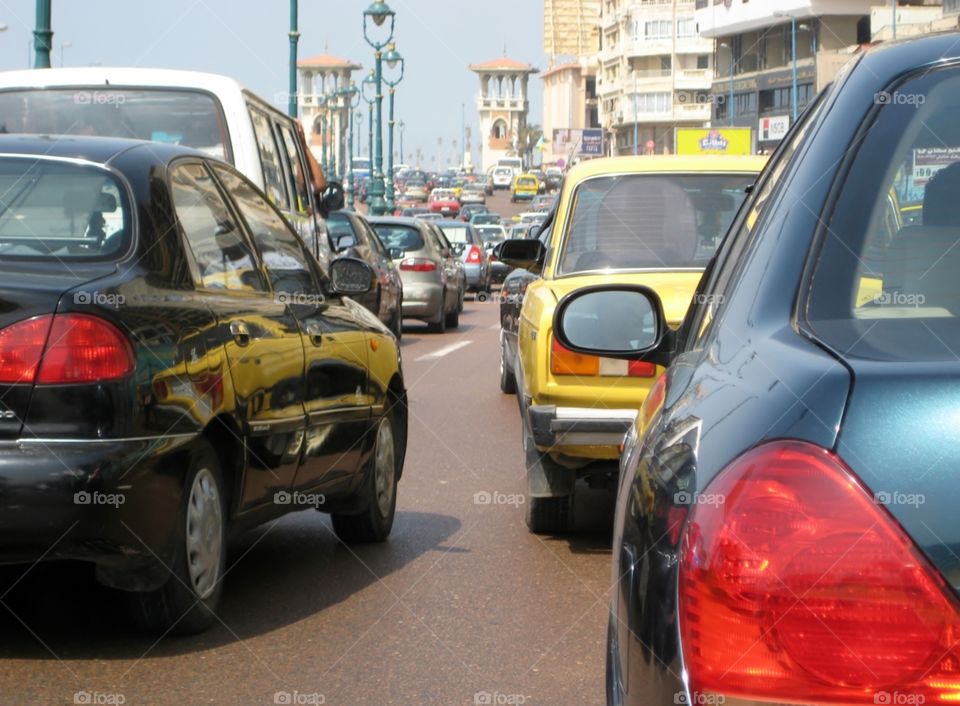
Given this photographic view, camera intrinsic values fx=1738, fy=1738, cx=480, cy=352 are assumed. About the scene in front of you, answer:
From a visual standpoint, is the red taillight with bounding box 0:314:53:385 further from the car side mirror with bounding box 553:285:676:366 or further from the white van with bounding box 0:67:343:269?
the white van with bounding box 0:67:343:269

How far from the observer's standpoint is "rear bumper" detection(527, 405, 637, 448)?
7219 millimetres

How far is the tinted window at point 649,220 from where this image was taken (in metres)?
8.46

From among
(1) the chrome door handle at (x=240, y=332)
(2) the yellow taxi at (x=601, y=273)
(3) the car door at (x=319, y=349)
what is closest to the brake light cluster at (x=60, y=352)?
(1) the chrome door handle at (x=240, y=332)

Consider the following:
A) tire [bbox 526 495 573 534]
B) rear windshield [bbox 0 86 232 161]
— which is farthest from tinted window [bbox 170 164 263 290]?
rear windshield [bbox 0 86 232 161]

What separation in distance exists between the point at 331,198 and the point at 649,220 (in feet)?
22.8

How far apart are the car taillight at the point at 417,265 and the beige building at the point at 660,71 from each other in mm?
105602

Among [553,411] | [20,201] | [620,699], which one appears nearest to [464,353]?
[553,411]

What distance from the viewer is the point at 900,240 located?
2.54 metres

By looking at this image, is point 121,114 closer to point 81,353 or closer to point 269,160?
point 269,160

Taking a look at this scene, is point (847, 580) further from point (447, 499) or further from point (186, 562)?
point (447, 499)

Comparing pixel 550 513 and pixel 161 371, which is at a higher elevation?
pixel 161 371

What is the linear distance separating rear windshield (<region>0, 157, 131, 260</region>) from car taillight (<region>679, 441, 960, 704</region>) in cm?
378

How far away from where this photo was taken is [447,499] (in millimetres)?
8922

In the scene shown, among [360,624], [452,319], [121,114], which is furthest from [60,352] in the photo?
[452,319]
